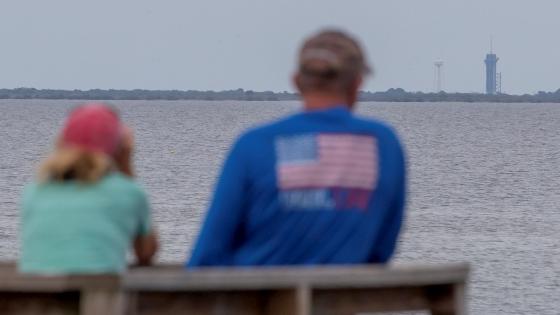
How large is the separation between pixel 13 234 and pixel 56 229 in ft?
101

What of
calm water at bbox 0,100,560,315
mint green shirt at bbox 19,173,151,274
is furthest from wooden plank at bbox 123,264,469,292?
calm water at bbox 0,100,560,315

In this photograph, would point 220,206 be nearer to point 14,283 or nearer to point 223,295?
point 223,295

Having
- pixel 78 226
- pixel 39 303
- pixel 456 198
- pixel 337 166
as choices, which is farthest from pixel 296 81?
pixel 456 198

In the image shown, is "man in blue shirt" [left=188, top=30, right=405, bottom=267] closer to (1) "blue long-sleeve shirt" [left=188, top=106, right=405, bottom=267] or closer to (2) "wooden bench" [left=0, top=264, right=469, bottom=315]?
(1) "blue long-sleeve shirt" [left=188, top=106, right=405, bottom=267]

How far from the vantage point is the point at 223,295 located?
3895mm

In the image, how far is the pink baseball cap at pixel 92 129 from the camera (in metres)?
3.97

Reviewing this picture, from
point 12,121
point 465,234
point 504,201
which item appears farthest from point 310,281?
point 12,121

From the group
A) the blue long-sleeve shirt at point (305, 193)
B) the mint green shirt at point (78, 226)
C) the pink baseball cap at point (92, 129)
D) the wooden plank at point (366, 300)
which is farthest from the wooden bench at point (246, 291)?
the pink baseball cap at point (92, 129)

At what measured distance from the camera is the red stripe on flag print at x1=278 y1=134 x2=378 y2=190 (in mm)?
4195

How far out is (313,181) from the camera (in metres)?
4.20

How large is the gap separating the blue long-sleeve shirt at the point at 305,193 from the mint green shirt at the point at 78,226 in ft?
0.99

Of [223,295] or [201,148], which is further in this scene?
[201,148]

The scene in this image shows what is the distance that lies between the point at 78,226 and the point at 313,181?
60 centimetres

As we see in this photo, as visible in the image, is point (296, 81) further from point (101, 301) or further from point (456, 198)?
point (456, 198)
